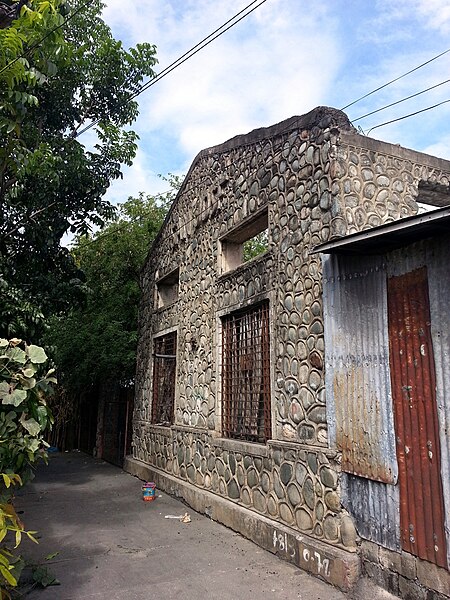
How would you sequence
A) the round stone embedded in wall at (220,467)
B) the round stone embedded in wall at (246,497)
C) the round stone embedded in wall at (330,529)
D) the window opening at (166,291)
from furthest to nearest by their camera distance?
the window opening at (166,291) → the round stone embedded in wall at (220,467) → the round stone embedded in wall at (246,497) → the round stone embedded in wall at (330,529)

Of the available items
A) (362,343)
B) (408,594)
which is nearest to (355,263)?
(362,343)

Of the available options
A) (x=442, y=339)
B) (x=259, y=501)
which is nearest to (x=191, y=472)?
(x=259, y=501)

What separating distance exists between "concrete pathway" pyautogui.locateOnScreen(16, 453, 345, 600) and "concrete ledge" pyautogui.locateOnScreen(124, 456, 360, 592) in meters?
0.09

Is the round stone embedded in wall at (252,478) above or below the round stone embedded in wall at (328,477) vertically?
below

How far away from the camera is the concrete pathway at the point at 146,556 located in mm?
4312

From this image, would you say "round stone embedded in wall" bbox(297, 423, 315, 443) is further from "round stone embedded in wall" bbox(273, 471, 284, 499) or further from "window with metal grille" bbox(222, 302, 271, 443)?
"window with metal grille" bbox(222, 302, 271, 443)

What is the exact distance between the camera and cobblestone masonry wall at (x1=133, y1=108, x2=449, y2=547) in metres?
5.01

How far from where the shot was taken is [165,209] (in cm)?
1620

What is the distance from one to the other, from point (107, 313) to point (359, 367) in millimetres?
9943

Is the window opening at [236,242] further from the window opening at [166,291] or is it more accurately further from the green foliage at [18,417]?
the green foliage at [18,417]

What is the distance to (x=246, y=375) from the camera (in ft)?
22.3

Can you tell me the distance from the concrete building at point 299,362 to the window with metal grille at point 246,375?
0.09 feet

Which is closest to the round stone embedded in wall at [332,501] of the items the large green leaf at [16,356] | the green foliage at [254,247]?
the large green leaf at [16,356]

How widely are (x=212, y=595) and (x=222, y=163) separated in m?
6.46
